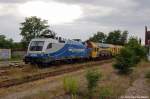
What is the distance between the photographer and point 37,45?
38.7 meters

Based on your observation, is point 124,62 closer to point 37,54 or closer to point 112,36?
point 37,54

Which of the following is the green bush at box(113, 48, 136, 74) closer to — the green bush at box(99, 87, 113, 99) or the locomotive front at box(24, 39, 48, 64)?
the locomotive front at box(24, 39, 48, 64)

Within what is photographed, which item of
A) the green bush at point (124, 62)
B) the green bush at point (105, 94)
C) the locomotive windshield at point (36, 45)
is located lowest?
A: the green bush at point (105, 94)

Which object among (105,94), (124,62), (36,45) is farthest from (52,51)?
(105,94)

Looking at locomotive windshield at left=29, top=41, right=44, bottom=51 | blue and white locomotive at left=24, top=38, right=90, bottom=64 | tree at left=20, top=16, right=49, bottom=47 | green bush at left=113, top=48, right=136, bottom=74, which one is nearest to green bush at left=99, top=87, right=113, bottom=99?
green bush at left=113, top=48, right=136, bottom=74

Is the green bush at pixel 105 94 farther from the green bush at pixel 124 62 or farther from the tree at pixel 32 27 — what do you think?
the tree at pixel 32 27

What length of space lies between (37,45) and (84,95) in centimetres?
2029

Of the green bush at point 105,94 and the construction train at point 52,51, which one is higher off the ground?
the construction train at point 52,51

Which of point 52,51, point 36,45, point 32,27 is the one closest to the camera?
point 36,45

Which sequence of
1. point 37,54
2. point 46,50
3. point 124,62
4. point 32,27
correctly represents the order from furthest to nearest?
1. point 32,27
2. point 46,50
3. point 37,54
4. point 124,62

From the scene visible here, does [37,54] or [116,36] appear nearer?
[37,54]

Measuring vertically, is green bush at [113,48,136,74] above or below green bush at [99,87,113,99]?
above

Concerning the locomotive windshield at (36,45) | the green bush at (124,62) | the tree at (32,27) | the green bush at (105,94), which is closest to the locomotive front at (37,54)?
the locomotive windshield at (36,45)

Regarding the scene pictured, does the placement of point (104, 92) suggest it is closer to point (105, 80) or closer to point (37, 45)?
point (105, 80)
